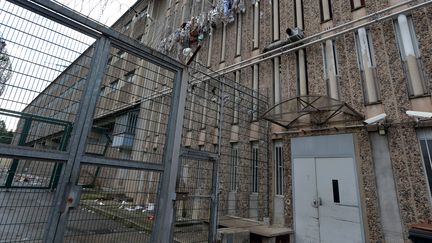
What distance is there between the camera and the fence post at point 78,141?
2248mm

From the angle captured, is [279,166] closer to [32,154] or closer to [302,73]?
[302,73]

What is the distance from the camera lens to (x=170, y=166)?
3.23 m

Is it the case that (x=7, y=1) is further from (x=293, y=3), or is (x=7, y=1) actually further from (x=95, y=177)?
(x=293, y=3)

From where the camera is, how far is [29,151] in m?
2.22

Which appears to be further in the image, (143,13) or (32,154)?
(143,13)

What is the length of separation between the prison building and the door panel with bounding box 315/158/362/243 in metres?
0.02

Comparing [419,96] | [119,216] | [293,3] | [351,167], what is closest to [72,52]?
[119,216]

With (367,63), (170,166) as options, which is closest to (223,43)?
(367,63)

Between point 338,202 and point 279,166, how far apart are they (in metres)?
1.80

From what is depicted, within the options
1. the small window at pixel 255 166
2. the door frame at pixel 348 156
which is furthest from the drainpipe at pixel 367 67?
the small window at pixel 255 166

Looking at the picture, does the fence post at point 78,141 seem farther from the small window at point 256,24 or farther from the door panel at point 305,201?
the small window at point 256,24

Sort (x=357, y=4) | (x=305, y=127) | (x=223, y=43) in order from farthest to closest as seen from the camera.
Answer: (x=223, y=43) → (x=305, y=127) → (x=357, y=4)

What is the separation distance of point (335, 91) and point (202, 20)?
6729 millimetres

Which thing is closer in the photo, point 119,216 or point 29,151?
point 29,151
